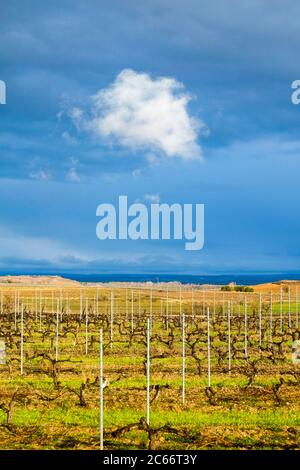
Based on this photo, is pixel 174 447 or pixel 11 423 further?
pixel 11 423

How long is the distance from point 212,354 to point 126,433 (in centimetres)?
1621

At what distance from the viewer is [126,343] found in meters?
36.3

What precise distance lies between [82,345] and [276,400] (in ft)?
54.8

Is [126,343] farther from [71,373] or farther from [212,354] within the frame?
[71,373]

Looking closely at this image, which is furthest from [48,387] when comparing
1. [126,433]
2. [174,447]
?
[174,447]

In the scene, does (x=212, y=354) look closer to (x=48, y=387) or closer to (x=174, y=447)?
(x=48, y=387)

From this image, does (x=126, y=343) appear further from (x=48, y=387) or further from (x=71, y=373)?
(x=48, y=387)
